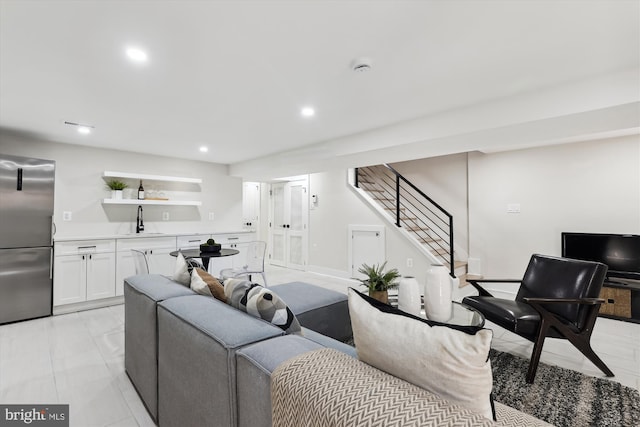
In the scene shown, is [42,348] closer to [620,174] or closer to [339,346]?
[339,346]

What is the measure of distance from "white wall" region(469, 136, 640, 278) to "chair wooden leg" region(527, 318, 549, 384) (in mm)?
2683

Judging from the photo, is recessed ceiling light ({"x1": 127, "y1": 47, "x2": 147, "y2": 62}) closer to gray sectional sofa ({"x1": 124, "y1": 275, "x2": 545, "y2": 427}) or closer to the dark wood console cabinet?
gray sectional sofa ({"x1": 124, "y1": 275, "x2": 545, "y2": 427})

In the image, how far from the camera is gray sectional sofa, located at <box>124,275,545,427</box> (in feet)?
2.69

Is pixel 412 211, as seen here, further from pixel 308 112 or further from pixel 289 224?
pixel 308 112

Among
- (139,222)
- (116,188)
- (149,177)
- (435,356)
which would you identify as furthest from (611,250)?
(116,188)

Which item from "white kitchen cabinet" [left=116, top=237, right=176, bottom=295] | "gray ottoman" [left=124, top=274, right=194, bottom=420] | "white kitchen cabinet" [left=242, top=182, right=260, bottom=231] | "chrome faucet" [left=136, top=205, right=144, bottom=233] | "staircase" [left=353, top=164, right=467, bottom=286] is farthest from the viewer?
"white kitchen cabinet" [left=242, top=182, right=260, bottom=231]

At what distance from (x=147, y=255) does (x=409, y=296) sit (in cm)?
415

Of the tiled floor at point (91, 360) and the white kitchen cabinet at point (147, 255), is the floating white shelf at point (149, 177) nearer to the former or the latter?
the white kitchen cabinet at point (147, 255)

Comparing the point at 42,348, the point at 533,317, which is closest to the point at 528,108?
the point at 533,317

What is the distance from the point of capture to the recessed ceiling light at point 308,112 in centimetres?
309

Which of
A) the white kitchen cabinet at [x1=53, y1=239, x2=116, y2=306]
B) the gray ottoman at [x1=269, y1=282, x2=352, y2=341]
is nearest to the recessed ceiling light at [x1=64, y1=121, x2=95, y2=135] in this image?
the white kitchen cabinet at [x1=53, y1=239, x2=116, y2=306]

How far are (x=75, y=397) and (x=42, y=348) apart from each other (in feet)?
3.91

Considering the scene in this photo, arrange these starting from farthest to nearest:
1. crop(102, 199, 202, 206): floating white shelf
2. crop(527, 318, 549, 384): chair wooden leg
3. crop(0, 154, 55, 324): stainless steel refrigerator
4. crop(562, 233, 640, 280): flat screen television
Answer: crop(102, 199, 202, 206): floating white shelf < crop(562, 233, 640, 280): flat screen television < crop(0, 154, 55, 324): stainless steel refrigerator < crop(527, 318, 549, 384): chair wooden leg

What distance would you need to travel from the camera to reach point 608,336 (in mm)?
3160
